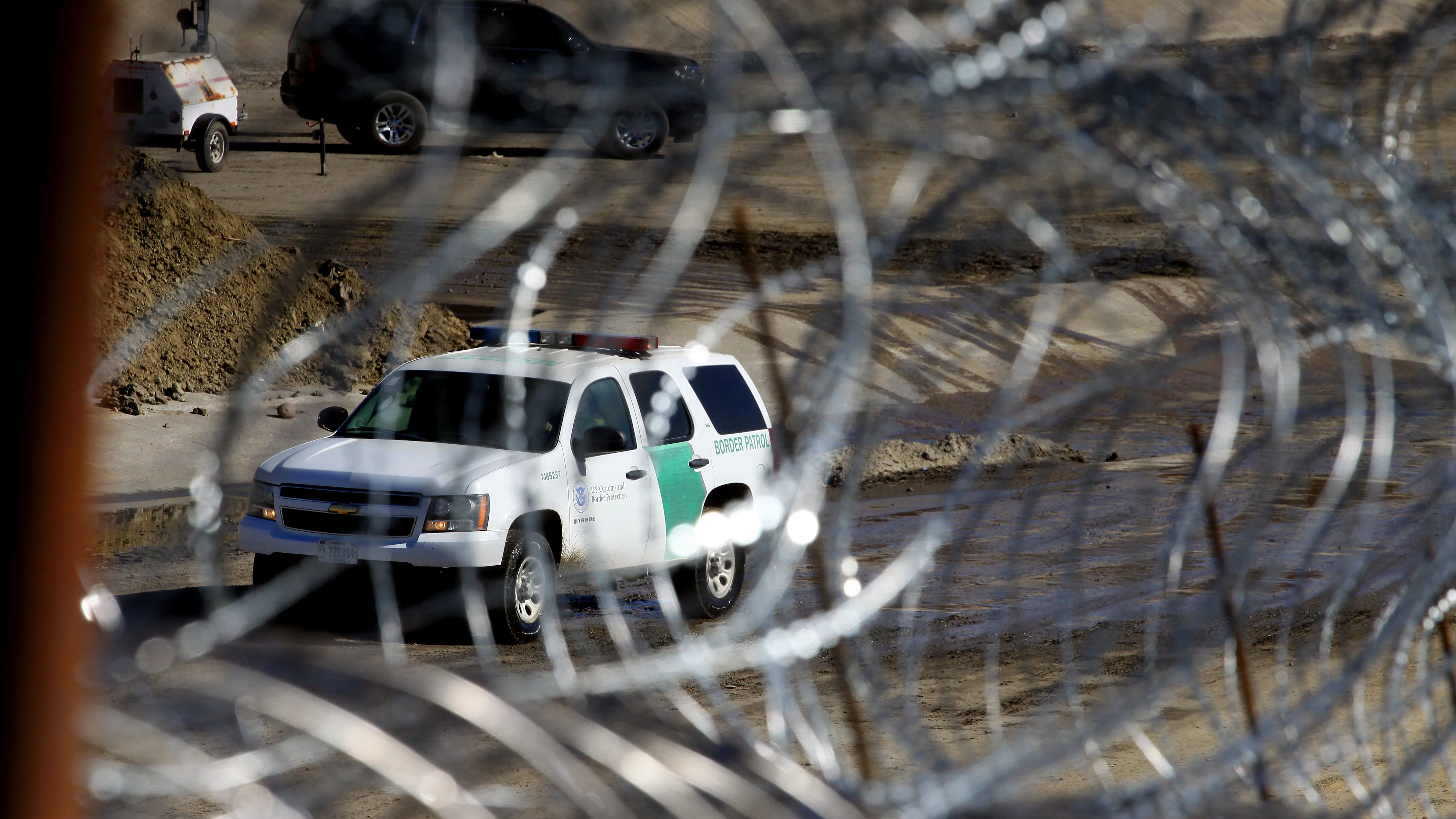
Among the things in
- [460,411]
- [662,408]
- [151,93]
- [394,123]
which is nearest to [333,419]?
[460,411]

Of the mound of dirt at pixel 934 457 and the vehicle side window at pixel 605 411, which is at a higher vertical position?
the vehicle side window at pixel 605 411

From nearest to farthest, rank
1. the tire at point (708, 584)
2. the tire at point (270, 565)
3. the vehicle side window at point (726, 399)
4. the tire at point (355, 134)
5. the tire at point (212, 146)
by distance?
1. the tire at point (355, 134)
2. the tire at point (270, 565)
3. the tire at point (708, 584)
4. the vehicle side window at point (726, 399)
5. the tire at point (212, 146)

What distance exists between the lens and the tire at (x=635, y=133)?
202cm

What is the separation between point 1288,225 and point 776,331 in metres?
14.9

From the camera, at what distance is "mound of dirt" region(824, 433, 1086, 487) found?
13078mm

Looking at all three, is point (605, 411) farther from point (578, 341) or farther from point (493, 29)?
point (493, 29)

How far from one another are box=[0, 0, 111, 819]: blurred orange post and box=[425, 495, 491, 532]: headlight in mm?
6553

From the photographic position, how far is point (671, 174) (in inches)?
69.0

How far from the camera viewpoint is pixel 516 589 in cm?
789

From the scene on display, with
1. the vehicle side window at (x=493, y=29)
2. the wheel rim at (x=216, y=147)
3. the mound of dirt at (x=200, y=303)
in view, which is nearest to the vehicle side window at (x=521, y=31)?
the vehicle side window at (x=493, y=29)

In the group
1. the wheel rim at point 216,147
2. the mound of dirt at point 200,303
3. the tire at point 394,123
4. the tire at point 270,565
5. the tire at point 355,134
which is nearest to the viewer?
the tire at point 394,123

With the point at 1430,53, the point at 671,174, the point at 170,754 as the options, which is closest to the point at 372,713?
the point at 170,754

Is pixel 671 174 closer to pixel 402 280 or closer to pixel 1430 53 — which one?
pixel 402 280

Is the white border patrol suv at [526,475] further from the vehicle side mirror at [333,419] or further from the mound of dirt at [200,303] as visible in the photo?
the mound of dirt at [200,303]
